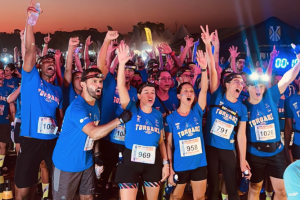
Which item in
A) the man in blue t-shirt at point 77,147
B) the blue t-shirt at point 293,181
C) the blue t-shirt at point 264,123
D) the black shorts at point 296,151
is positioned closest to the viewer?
the blue t-shirt at point 293,181

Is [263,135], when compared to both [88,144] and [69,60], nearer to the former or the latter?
[88,144]

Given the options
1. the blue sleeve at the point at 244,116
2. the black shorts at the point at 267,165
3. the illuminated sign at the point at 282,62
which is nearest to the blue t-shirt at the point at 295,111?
the black shorts at the point at 267,165

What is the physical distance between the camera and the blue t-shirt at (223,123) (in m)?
4.80

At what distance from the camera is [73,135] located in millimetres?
3826

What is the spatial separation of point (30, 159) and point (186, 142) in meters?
2.33

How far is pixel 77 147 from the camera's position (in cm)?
385

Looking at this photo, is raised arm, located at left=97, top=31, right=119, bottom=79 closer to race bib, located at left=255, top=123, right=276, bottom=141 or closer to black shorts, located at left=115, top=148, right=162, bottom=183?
black shorts, located at left=115, top=148, right=162, bottom=183

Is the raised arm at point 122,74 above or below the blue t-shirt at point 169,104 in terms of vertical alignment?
above

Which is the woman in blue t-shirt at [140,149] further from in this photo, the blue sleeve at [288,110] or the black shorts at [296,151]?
the blue sleeve at [288,110]

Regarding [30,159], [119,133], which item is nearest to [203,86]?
[119,133]

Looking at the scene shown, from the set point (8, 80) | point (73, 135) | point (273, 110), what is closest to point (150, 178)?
point (73, 135)

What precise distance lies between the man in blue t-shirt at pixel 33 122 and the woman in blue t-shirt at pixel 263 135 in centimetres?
323

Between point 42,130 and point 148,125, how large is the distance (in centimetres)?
162

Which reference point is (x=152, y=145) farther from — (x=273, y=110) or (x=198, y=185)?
(x=273, y=110)
